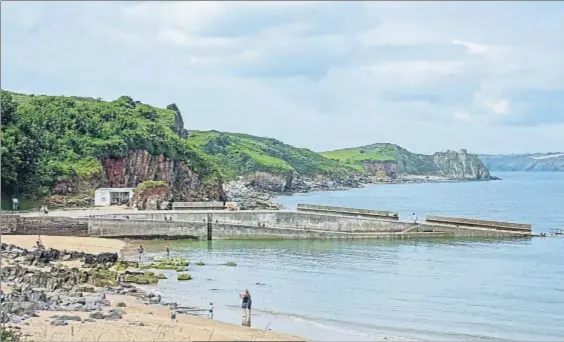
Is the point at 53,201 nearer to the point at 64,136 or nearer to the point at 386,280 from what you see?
the point at 64,136

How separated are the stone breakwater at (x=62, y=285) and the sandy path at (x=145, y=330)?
427 millimetres

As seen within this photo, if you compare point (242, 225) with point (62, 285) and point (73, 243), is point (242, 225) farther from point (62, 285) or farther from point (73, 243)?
point (62, 285)

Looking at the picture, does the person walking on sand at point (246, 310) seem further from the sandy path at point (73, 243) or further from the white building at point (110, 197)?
the white building at point (110, 197)

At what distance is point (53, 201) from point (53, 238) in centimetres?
1723

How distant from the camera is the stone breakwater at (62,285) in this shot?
25636 millimetres

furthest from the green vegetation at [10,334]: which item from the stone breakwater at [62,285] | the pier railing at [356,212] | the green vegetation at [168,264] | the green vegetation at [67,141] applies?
the green vegetation at [67,141]

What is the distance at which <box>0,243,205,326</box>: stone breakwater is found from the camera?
25636 mm

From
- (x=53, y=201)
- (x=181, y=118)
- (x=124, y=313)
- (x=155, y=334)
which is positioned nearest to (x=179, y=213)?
(x=53, y=201)

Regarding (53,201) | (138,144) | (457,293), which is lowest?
(457,293)

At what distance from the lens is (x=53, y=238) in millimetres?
53750

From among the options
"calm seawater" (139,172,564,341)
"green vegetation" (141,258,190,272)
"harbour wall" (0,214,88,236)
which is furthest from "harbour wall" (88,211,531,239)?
"green vegetation" (141,258,190,272)

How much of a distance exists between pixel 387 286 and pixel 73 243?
2202 cm

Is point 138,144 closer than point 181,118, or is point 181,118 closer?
point 138,144

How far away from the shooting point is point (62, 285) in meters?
32.2
